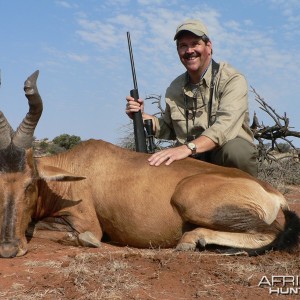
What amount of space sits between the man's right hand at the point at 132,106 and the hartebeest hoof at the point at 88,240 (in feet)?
7.23

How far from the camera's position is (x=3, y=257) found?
485 centimetres

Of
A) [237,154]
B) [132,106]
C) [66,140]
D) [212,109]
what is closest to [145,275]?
[237,154]

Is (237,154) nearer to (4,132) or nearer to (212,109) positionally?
(212,109)

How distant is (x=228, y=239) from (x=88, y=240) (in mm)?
1489

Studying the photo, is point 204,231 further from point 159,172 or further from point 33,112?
point 33,112

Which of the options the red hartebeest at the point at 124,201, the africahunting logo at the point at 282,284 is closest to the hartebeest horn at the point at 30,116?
the red hartebeest at the point at 124,201

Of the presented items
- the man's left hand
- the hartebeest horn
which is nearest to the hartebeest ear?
the hartebeest horn

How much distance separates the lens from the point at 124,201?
222 inches

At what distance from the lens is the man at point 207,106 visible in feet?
21.1

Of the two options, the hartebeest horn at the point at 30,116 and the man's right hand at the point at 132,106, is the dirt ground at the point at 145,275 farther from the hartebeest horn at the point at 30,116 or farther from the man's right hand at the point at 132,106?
the man's right hand at the point at 132,106

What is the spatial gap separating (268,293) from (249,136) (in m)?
3.50

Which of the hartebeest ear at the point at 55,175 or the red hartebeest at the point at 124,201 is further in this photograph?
the hartebeest ear at the point at 55,175

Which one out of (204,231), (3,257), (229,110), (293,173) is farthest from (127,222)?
(293,173)

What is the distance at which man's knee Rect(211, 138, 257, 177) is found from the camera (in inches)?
259
